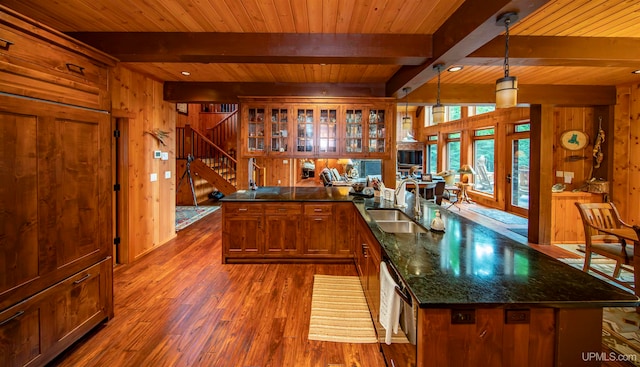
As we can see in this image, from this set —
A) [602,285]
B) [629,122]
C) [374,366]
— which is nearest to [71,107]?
[374,366]

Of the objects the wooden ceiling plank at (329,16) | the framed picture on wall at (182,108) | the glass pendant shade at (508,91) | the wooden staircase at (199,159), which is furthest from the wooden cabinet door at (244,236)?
the framed picture on wall at (182,108)

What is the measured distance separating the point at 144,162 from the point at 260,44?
9.30ft

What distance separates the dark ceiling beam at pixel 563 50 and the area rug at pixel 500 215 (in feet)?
15.2

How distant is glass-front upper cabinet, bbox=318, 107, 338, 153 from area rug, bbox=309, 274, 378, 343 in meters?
2.16

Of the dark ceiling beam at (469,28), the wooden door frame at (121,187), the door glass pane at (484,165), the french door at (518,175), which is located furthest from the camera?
the door glass pane at (484,165)

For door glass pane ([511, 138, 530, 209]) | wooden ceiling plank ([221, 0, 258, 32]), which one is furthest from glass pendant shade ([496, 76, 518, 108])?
door glass pane ([511, 138, 530, 209])

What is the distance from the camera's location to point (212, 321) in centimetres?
276

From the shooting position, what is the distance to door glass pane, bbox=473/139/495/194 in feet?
29.9

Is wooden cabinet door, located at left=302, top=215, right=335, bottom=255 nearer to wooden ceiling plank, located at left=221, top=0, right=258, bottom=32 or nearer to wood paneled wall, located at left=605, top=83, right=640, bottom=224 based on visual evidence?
wooden ceiling plank, located at left=221, top=0, right=258, bottom=32

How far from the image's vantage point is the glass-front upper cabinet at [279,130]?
4.90 m

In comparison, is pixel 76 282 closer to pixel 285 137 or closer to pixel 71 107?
pixel 71 107

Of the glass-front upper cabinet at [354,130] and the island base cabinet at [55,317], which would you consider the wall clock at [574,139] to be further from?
the island base cabinet at [55,317]

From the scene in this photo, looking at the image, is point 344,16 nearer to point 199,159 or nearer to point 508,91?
point 508,91

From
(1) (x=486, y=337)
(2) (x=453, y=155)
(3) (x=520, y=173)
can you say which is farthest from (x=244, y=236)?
(2) (x=453, y=155)
